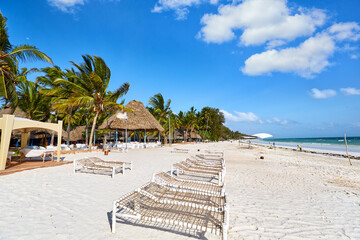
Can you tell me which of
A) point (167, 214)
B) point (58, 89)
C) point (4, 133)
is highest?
point (58, 89)

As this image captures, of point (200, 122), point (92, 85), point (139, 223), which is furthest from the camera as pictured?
point (200, 122)

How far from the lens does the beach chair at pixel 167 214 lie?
2035mm

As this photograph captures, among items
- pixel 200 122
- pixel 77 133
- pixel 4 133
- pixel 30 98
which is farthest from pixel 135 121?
pixel 200 122

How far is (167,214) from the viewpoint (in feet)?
7.81

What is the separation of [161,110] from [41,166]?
803 inches

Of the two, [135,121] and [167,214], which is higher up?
[135,121]

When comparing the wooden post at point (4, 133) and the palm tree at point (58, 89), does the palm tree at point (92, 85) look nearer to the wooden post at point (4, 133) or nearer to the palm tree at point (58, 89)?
the palm tree at point (58, 89)

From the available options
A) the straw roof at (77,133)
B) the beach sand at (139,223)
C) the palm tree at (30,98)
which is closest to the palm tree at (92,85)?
the palm tree at (30,98)

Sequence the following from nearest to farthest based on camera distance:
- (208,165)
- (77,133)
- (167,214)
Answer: (167,214) < (208,165) < (77,133)

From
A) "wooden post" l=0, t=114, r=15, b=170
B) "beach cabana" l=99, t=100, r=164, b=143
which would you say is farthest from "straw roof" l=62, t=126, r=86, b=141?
"wooden post" l=0, t=114, r=15, b=170

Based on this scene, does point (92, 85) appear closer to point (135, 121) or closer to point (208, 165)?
point (135, 121)

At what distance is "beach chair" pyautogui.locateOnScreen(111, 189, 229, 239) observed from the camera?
2.04 metres

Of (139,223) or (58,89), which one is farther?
(58,89)

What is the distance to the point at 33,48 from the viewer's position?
722 centimetres
